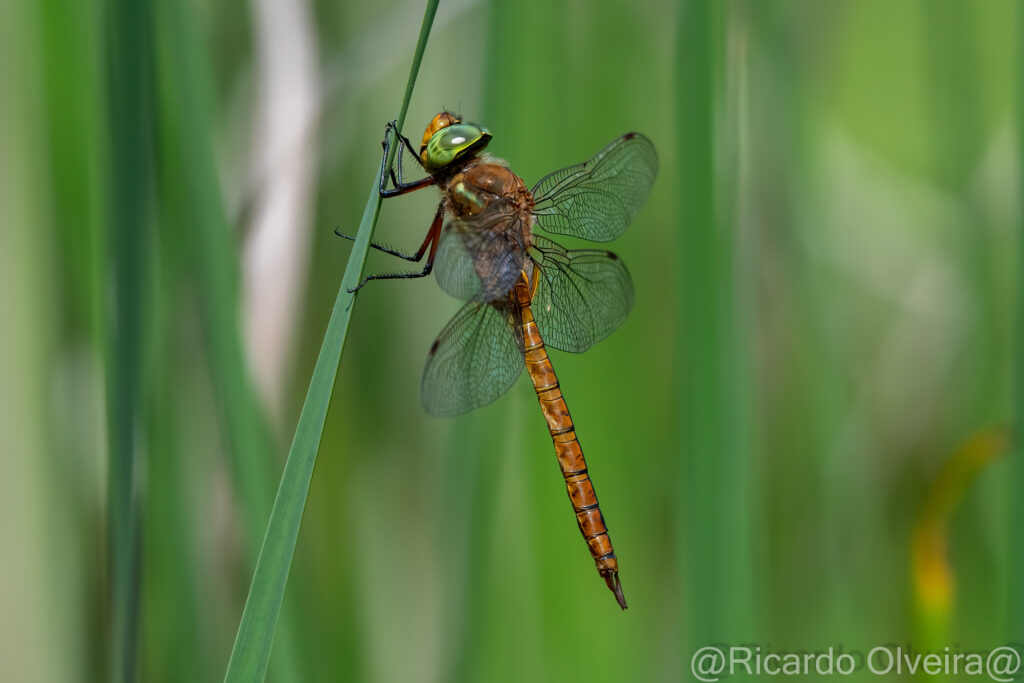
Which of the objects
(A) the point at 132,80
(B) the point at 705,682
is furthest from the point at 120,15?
(B) the point at 705,682

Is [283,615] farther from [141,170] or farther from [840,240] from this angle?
[840,240]

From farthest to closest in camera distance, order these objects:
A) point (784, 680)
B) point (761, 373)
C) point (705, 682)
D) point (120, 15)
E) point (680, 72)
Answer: point (761, 373), point (784, 680), point (705, 682), point (680, 72), point (120, 15)

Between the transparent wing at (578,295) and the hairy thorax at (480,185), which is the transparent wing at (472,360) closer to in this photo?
the transparent wing at (578,295)
